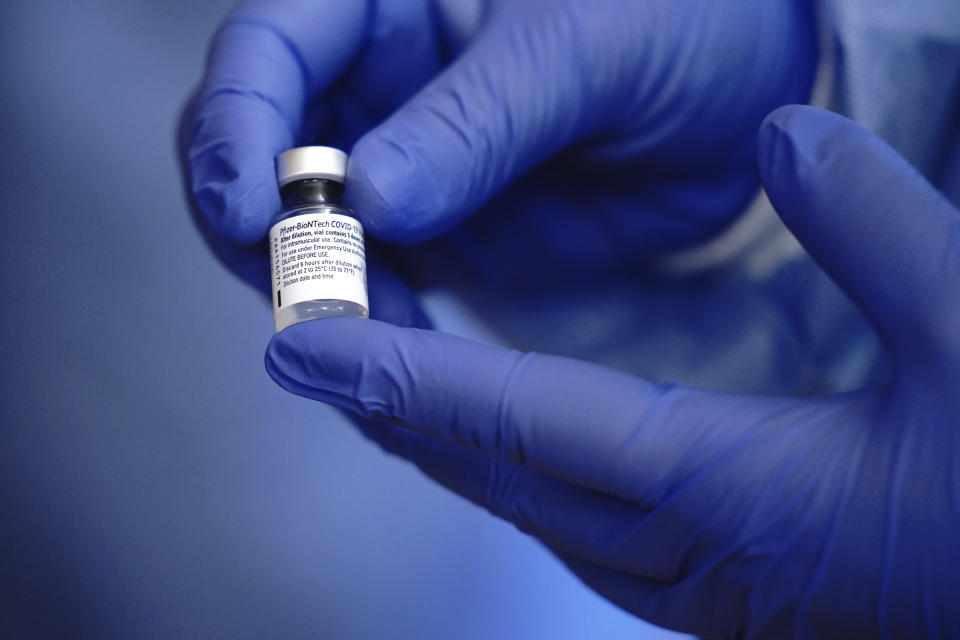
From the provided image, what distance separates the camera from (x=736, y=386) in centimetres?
99

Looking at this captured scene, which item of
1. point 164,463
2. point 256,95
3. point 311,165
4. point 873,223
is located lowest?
point 164,463

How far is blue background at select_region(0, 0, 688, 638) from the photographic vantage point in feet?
2.40

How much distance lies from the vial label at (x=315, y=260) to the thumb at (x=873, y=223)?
39 cm

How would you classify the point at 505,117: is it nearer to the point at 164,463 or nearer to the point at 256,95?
the point at 256,95

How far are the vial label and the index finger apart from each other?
0.27ft

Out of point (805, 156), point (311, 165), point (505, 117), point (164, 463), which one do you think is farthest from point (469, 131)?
point (164, 463)

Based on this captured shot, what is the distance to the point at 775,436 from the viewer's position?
23.4 inches

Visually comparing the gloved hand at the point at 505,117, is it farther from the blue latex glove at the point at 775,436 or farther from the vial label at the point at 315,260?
the blue latex glove at the point at 775,436

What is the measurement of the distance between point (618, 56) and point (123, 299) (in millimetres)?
668

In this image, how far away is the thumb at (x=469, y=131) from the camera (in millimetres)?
727

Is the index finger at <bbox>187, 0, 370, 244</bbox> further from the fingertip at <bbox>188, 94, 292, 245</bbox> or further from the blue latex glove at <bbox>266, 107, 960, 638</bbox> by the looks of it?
the blue latex glove at <bbox>266, 107, 960, 638</bbox>

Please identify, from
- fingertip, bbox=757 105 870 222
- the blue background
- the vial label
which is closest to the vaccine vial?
the vial label

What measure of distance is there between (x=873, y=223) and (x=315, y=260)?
0.48 meters

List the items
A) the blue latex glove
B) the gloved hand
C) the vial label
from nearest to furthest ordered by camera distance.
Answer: the blue latex glove
the vial label
the gloved hand
